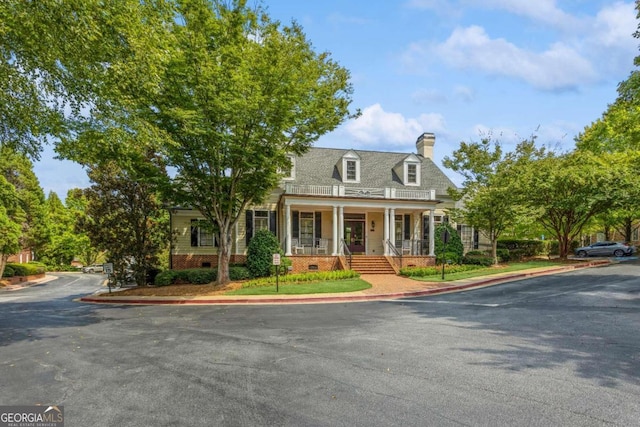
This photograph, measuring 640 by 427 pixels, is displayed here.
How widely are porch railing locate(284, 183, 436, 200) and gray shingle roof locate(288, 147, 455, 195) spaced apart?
2275 mm

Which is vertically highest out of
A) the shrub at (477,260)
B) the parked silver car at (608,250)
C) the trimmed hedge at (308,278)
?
the parked silver car at (608,250)

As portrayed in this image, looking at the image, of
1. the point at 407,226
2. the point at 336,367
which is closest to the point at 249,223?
the point at 407,226

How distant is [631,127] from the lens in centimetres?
1445

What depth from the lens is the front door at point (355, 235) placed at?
24.6m

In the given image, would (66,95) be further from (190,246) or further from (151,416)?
(190,246)

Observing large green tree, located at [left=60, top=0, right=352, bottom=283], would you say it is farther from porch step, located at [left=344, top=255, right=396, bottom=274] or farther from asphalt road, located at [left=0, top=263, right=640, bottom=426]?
porch step, located at [left=344, top=255, right=396, bottom=274]

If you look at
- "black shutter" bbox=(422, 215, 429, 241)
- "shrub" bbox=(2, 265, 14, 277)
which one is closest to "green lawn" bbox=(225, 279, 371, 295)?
"black shutter" bbox=(422, 215, 429, 241)

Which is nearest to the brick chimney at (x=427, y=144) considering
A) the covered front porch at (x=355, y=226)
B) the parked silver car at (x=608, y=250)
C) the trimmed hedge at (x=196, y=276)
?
the covered front porch at (x=355, y=226)

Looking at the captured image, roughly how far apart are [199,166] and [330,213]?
34.5 ft

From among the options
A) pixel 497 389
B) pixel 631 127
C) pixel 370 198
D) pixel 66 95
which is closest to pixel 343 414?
pixel 497 389

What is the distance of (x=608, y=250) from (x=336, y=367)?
3207cm

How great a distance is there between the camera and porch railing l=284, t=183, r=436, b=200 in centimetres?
2167

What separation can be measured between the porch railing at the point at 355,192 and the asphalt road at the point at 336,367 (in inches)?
465

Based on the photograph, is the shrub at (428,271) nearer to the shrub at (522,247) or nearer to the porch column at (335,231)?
the porch column at (335,231)
